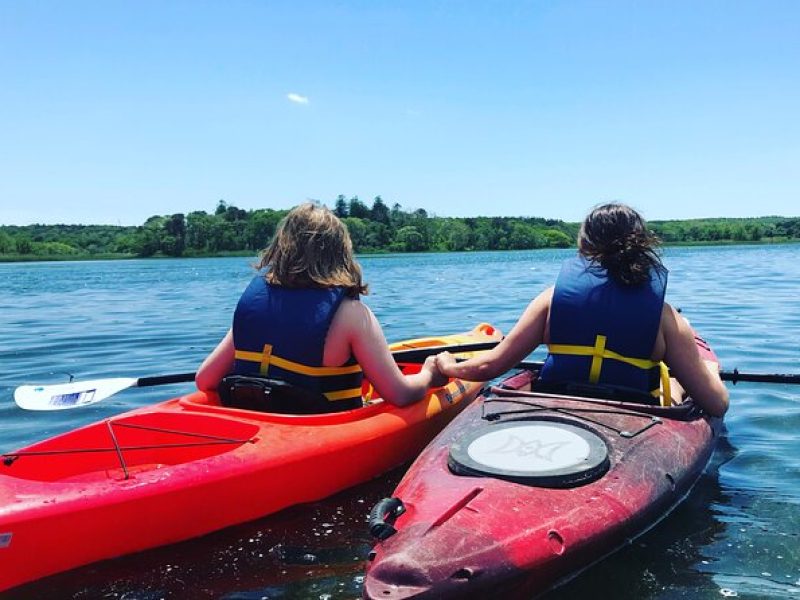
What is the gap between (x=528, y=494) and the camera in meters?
2.68

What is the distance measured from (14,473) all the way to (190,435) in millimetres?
775

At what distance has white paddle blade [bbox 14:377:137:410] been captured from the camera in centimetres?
414

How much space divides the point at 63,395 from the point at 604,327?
309 cm

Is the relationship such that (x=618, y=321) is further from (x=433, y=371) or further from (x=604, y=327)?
(x=433, y=371)

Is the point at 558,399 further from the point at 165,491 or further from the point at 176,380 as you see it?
the point at 176,380

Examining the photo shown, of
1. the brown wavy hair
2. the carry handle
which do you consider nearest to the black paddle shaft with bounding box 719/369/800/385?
the brown wavy hair

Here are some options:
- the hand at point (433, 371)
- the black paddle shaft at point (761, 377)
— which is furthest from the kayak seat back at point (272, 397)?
the black paddle shaft at point (761, 377)

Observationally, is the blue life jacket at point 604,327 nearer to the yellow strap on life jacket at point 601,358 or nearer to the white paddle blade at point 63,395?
the yellow strap on life jacket at point 601,358

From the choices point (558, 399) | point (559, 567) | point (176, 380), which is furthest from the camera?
point (176, 380)

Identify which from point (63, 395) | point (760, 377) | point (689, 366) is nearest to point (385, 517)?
point (689, 366)

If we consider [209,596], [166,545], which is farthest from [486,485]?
[166,545]

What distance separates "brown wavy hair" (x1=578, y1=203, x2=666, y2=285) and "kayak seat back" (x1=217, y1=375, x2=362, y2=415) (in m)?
1.54

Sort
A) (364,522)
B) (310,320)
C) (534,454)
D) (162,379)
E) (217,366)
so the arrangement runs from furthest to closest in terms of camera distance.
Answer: (162,379)
(217,366)
(310,320)
(364,522)
(534,454)

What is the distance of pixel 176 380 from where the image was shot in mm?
4992
